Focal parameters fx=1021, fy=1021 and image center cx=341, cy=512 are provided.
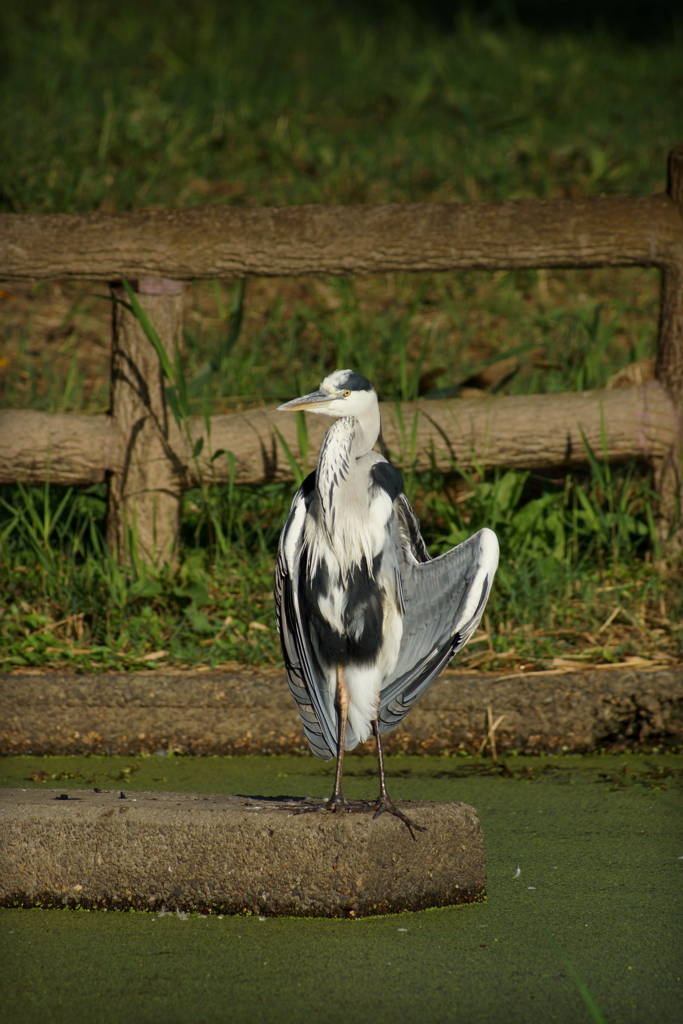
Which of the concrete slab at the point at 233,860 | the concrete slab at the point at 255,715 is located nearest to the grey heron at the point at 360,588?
the concrete slab at the point at 233,860

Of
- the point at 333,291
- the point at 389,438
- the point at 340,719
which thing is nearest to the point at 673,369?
the point at 389,438

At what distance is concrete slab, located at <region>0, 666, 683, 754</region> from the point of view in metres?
2.73

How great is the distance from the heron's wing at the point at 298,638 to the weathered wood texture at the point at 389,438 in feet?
3.26

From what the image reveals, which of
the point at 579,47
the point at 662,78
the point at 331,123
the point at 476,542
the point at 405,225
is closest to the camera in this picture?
the point at 476,542

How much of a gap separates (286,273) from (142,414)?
0.61 meters

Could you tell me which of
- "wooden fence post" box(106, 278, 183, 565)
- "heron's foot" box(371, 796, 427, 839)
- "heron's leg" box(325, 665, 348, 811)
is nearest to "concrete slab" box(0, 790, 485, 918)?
"heron's foot" box(371, 796, 427, 839)

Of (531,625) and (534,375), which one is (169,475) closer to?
(531,625)

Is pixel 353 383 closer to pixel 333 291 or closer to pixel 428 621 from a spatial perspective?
pixel 428 621

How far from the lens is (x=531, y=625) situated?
308cm

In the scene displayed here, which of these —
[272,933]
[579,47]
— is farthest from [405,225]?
[579,47]

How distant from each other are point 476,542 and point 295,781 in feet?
2.95

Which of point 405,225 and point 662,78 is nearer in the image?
point 405,225

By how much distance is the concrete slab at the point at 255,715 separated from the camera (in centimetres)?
273

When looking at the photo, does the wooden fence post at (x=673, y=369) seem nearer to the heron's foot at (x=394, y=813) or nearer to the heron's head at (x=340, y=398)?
the heron's head at (x=340, y=398)
